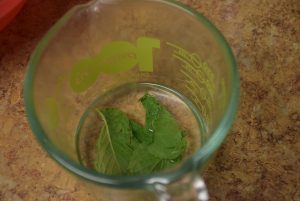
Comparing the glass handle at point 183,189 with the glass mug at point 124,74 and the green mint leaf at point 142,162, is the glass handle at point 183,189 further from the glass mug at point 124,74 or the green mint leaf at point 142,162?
the green mint leaf at point 142,162

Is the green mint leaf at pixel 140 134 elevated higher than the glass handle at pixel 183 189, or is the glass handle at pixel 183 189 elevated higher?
the glass handle at pixel 183 189

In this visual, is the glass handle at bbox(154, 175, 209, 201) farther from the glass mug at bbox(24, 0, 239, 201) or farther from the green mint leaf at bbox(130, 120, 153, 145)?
the green mint leaf at bbox(130, 120, 153, 145)

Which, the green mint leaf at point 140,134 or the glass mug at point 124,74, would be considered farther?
the green mint leaf at point 140,134

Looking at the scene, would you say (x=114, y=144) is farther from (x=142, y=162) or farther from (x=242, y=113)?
(x=242, y=113)

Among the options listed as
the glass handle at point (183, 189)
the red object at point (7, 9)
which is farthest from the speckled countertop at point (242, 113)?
the glass handle at point (183, 189)

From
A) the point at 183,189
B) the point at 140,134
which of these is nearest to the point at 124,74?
the point at 140,134

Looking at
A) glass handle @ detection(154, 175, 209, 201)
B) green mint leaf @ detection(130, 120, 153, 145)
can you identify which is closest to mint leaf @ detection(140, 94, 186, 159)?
green mint leaf @ detection(130, 120, 153, 145)

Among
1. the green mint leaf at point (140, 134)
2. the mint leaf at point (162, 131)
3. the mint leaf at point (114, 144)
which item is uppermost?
the mint leaf at point (162, 131)
